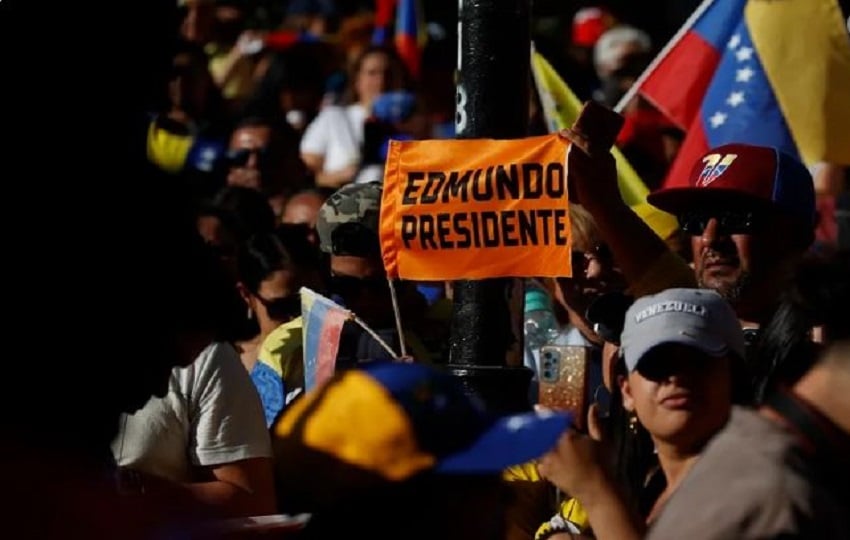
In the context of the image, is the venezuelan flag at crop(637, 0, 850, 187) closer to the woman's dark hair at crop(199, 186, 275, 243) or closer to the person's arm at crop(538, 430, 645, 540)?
the woman's dark hair at crop(199, 186, 275, 243)

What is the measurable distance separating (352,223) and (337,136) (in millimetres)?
5849

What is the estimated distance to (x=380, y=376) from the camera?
12.4 ft

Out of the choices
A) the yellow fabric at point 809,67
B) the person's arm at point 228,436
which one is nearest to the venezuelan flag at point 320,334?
the person's arm at point 228,436

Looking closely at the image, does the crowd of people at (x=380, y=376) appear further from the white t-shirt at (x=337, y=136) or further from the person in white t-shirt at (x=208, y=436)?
the white t-shirt at (x=337, y=136)

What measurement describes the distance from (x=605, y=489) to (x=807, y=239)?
1.74m

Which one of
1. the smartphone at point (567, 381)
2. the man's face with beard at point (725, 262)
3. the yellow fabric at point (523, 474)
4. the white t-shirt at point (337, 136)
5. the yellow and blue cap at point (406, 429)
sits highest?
the yellow and blue cap at point (406, 429)

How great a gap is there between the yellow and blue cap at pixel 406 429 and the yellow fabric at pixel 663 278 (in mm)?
1720

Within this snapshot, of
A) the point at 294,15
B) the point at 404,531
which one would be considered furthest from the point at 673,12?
the point at 404,531

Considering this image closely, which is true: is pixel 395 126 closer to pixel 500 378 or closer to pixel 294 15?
pixel 294 15

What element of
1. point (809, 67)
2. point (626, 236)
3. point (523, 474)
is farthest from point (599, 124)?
point (809, 67)

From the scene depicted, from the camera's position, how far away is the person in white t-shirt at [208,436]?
5602 millimetres

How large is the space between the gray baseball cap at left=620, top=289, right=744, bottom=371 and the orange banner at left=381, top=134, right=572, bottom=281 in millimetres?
1079

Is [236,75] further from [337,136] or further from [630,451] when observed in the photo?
[630,451]

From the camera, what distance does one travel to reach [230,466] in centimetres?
563
